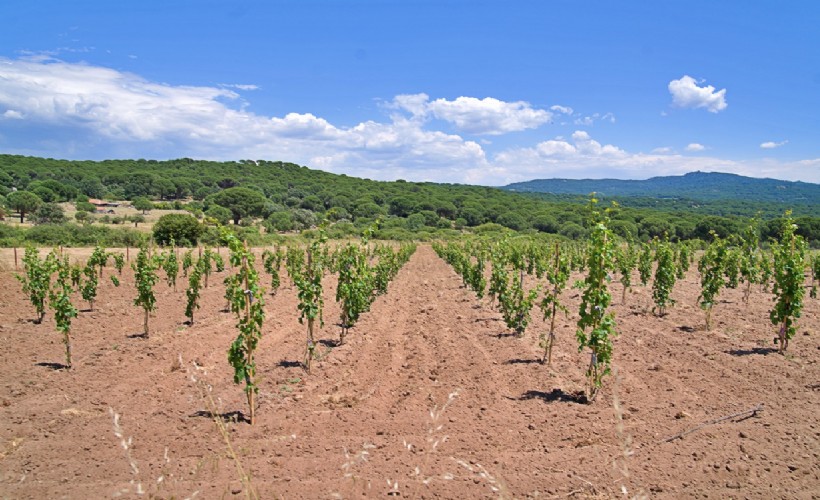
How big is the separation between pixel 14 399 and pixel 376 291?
12139mm

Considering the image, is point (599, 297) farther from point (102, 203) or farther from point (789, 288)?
point (102, 203)

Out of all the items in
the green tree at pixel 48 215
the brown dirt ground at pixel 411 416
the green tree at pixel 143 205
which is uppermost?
the green tree at pixel 143 205

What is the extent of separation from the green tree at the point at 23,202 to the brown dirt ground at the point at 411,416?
40927 mm

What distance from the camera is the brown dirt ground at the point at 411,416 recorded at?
4.43 metres

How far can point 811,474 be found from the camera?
462 cm

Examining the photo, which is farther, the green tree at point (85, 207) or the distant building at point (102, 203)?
the distant building at point (102, 203)

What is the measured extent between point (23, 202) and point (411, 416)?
5127cm

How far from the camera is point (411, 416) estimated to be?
244 inches

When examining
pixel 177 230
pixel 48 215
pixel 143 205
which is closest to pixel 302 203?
pixel 143 205

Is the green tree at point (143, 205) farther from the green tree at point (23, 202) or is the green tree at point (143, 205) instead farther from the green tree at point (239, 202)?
the green tree at point (23, 202)

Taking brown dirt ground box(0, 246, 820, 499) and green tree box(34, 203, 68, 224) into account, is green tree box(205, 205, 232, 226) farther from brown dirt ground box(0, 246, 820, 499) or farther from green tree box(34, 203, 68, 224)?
brown dirt ground box(0, 246, 820, 499)

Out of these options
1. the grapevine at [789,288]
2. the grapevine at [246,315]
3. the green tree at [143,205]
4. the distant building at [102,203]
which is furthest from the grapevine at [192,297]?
the distant building at [102,203]

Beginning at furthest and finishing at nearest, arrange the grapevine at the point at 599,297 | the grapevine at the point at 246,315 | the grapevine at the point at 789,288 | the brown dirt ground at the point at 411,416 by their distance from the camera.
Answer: the grapevine at the point at 789,288
the grapevine at the point at 599,297
the grapevine at the point at 246,315
the brown dirt ground at the point at 411,416

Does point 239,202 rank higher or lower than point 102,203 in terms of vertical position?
higher
